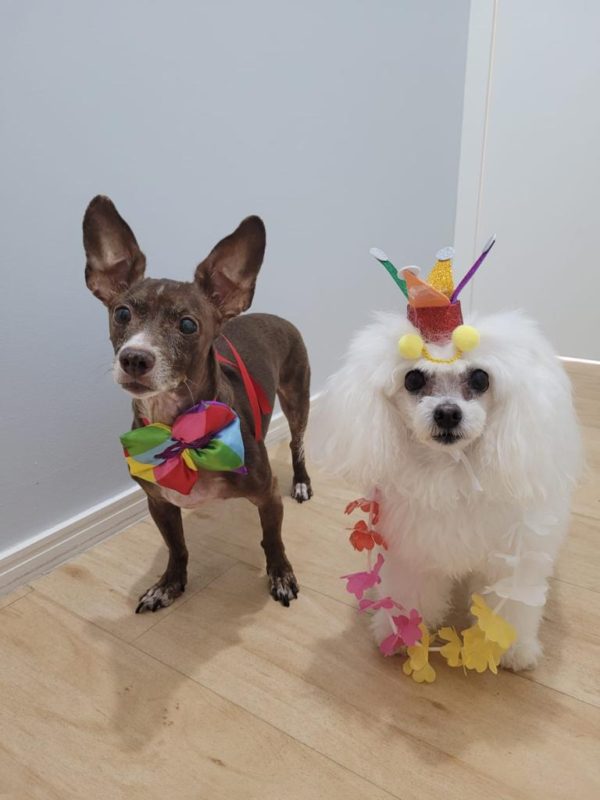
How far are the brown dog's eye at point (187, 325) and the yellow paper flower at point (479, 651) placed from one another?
2.51 feet

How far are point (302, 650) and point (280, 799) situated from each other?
310 mm

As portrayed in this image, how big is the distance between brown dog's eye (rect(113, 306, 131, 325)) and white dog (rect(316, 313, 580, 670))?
388mm

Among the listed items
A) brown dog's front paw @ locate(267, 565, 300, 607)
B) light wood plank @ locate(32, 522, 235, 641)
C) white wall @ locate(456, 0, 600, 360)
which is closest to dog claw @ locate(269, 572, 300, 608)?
brown dog's front paw @ locate(267, 565, 300, 607)

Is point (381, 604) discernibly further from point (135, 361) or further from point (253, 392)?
point (135, 361)

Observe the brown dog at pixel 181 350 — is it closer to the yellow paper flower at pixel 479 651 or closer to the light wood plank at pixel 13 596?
the light wood plank at pixel 13 596

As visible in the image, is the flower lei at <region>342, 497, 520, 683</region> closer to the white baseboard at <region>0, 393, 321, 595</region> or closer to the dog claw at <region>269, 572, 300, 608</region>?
the dog claw at <region>269, 572, 300, 608</region>

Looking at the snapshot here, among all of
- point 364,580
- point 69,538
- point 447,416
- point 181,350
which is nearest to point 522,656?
point 364,580

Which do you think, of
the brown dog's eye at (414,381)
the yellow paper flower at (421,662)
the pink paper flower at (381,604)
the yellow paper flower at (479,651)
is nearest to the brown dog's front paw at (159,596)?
the pink paper flower at (381,604)

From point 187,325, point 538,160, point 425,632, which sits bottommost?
point 425,632

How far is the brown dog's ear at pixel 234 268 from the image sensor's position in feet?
3.74

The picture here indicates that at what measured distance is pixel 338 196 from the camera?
2186 mm

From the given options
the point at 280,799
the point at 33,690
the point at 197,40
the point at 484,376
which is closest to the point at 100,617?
the point at 33,690

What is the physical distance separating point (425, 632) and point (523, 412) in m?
0.50

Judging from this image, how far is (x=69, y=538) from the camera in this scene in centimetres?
153
